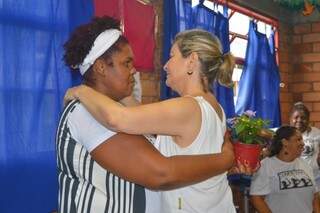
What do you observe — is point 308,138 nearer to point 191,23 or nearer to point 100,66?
point 191,23

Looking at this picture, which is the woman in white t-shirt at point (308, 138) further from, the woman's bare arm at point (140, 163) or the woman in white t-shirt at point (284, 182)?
the woman's bare arm at point (140, 163)

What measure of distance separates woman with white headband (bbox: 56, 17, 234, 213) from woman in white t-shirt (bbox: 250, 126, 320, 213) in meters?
1.88

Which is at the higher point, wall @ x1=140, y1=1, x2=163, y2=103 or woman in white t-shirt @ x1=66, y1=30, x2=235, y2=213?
wall @ x1=140, y1=1, x2=163, y2=103

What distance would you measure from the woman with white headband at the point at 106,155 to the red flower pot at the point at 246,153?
115 centimetres

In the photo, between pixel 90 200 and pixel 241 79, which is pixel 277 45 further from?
pixel 90 200

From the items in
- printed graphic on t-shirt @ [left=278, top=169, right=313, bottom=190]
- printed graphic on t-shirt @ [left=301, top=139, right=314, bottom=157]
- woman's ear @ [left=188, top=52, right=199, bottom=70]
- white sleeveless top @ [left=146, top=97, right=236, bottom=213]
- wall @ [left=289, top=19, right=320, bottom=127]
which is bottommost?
printed graphic on t-shirt @ [left=278, top=169, right=313, bottom=190]

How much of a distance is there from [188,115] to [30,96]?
120 centimetres

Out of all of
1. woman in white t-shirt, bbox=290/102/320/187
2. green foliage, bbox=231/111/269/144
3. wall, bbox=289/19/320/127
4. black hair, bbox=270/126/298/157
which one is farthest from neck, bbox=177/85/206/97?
wall, bbox=289/19/320/127

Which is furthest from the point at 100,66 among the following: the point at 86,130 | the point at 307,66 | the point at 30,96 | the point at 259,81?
the point at 307,66

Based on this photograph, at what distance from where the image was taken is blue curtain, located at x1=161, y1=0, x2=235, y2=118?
A: 3592 mm

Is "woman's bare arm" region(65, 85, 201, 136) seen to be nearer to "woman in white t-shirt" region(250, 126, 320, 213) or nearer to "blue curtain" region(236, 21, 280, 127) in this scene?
"woman in white t-shirt" region(250, 126, 320, 213)

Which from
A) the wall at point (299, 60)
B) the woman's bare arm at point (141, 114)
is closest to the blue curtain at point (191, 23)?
the wall at point (299, 60)

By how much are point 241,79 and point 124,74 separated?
3541mm

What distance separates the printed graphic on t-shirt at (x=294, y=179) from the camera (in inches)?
128
